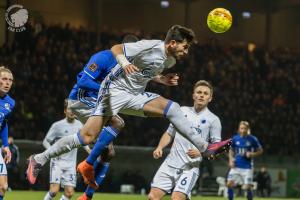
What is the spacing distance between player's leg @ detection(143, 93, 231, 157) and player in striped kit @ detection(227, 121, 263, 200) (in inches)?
360

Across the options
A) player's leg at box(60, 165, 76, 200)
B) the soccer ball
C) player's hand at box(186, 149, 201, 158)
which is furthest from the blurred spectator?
player's hand at box(186, 149, 201, 158)

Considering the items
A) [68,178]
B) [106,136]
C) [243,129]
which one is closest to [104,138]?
[106,136]

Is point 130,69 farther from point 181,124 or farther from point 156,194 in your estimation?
point 156,194

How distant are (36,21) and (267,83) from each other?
406 inches

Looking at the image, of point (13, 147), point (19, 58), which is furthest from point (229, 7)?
point (13, 147)

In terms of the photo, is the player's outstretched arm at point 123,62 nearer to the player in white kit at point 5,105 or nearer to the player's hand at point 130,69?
the player's hand at point 130,69

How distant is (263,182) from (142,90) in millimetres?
16139

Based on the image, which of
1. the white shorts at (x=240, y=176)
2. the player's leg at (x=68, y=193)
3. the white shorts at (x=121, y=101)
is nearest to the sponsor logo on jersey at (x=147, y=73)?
Answer: the white shorts at (x=121, y=101)

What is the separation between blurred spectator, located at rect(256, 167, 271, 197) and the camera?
23.3 m

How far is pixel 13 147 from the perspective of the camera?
19703 mm

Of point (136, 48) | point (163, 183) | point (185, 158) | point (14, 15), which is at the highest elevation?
point (14, 15)

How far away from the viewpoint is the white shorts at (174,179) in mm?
8547

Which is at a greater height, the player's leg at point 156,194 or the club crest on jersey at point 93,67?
the club crest on jersey at point 93,67

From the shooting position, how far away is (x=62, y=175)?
13008mm
